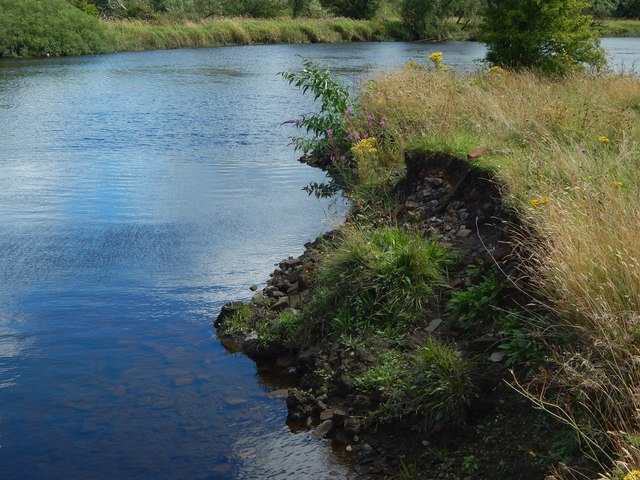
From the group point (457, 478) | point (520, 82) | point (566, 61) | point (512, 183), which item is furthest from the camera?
point (566, 61)

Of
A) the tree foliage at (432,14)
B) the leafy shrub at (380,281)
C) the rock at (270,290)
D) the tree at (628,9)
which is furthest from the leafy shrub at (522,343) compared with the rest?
the tree at (628,9)

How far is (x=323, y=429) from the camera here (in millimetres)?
5793

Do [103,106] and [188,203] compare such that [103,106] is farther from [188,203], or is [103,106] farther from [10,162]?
[188,203]

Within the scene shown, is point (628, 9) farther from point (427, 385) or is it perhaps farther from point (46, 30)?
point (427, 385)

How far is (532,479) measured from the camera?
4.38 meters

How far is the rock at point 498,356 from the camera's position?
548cm

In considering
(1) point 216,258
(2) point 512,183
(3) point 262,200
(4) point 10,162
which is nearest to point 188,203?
(3) point 262,200

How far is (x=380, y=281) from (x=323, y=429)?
1.56 m

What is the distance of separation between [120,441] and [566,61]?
15.1 m

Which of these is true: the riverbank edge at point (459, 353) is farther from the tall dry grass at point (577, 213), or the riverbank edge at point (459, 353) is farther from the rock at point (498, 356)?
the tall dry grass at point (577, 213)

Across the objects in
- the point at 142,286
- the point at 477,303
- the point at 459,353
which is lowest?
the point at 142,286

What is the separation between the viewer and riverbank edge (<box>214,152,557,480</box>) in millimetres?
4938

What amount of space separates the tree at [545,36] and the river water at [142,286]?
216 inches

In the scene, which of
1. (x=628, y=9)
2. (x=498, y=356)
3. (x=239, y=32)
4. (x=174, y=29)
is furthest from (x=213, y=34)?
(x=498, y=356)
